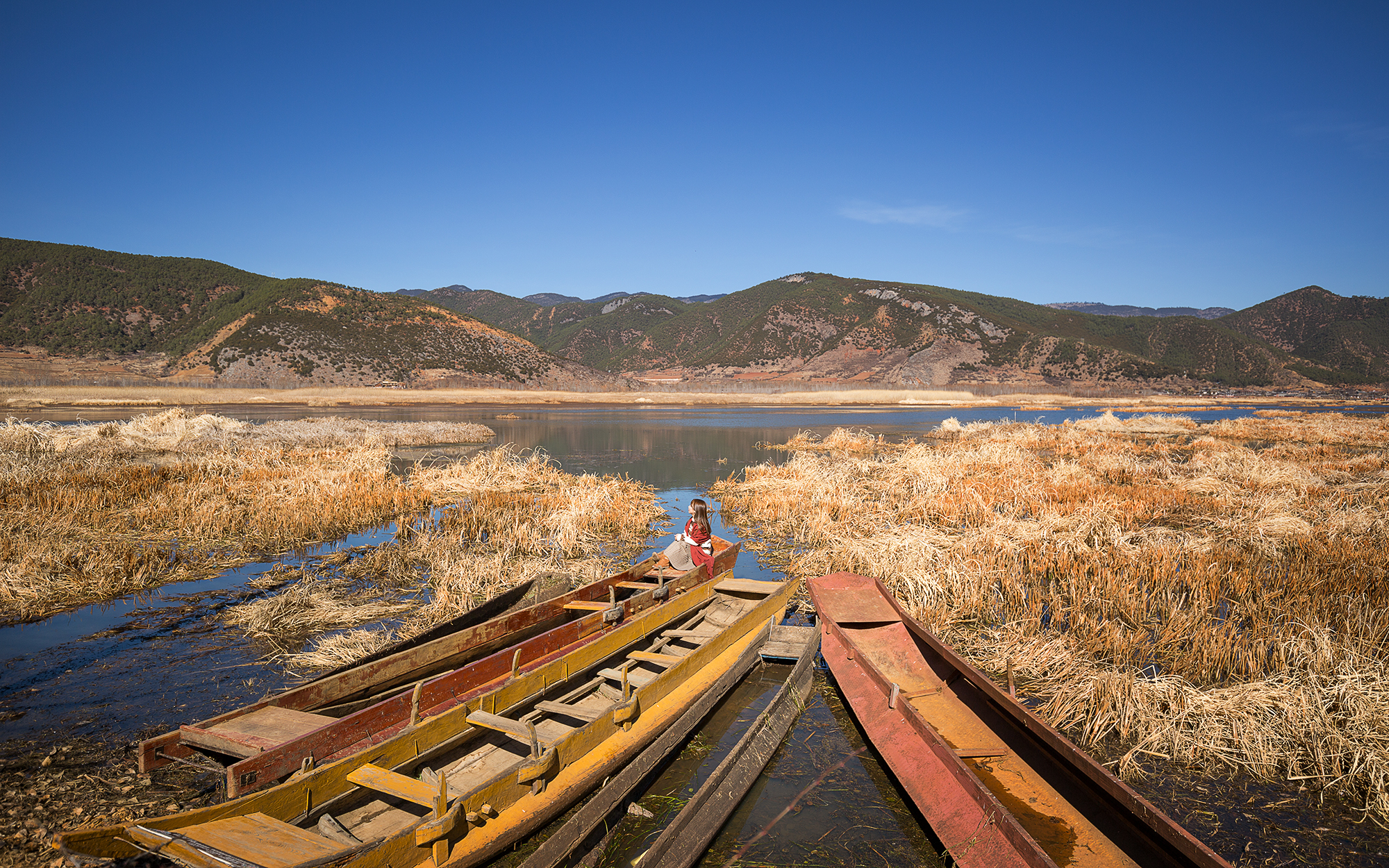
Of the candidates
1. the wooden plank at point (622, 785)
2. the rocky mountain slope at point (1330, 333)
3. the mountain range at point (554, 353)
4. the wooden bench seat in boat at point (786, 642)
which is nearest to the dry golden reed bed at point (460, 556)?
the wooden bench seat in boat at point (786, 642)

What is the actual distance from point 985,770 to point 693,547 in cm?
553

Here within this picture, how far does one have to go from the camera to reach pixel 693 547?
1064 cm

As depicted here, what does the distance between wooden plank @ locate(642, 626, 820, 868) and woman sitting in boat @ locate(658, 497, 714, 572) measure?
10.1 feet

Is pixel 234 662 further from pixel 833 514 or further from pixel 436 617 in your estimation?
pixel 833 514

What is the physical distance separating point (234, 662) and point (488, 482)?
11.4m

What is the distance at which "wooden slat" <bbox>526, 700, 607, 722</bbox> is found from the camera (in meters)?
5.90

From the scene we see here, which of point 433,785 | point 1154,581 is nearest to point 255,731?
point 433,785

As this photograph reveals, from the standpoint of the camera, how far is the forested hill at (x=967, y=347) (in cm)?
11994

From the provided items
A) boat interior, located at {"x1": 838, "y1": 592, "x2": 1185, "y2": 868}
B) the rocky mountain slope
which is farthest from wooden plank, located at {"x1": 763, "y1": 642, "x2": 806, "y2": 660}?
the rocky mountain slope

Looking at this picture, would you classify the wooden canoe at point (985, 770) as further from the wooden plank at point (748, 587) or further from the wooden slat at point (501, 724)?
the wooden slat at point (501, 724)

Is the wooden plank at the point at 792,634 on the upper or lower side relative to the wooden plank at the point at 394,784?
lower

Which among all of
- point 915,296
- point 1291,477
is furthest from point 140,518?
point 915,296

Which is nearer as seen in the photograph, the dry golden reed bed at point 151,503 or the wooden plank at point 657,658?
the wooden plank at point 657,658

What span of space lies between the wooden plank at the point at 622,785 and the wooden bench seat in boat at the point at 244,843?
4.06 ft
